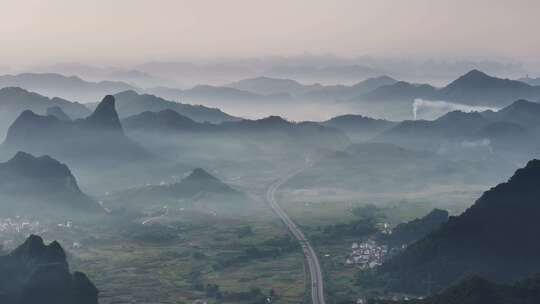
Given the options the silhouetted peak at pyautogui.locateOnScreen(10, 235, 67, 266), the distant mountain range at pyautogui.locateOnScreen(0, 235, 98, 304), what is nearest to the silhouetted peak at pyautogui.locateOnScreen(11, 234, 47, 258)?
the silhouetted peak at pyautogui.locateOnScreen(10, 235, 67, 266)

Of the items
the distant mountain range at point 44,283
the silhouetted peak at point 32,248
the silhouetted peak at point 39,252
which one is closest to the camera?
the distant mountain range at point 44,283

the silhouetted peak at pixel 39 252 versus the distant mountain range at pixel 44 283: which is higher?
the silhouetted peak at pixel 39 252

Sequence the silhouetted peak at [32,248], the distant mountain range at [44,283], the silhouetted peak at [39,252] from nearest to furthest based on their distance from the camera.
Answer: the distant mountain range at [44,283]
the silhouetted peak at [39,252]
the silhouetted peak at [32,248]

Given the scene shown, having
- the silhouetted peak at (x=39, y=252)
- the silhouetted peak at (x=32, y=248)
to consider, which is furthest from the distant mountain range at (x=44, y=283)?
the silhouetted peak at (x=32, y=248)

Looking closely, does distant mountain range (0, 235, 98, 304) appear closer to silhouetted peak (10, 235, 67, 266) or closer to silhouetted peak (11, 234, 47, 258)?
silhouetted peak (10, 235, 67, 266)

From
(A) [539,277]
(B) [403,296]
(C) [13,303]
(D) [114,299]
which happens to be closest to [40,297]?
(C) [13,303]

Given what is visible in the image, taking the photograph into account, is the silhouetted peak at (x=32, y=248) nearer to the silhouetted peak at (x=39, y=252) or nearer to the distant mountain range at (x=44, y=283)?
the silhouetted peak at (x=39, y=252)

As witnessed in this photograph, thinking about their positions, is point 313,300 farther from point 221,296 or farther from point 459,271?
point 459,271

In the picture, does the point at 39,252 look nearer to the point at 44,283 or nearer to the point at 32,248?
the point at 32,248

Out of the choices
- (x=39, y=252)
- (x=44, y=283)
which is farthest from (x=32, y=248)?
(x=44, y=283)
